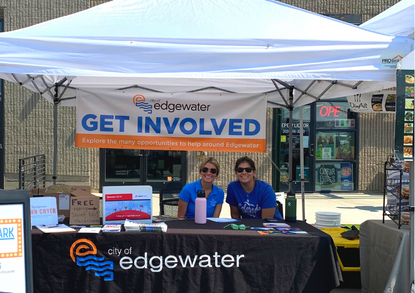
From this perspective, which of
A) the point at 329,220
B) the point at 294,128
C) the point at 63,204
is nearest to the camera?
the point at 63,204

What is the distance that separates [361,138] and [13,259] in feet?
32.9

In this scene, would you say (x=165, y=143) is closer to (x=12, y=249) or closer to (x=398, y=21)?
(x=398, y=21)

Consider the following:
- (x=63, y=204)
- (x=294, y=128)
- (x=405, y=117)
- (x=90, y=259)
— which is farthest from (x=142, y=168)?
(x=405, y=117)

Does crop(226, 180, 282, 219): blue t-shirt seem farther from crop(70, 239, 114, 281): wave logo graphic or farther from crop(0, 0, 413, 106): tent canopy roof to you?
crop(70, 239, 114, 281): wave logo graphic

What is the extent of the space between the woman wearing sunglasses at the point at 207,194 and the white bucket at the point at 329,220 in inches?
57.8

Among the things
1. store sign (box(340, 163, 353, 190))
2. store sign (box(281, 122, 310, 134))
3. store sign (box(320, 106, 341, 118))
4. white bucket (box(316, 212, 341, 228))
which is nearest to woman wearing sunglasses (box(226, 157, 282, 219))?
white bucket (box(316, 212, 341, 228))

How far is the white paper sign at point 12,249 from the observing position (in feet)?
7.16

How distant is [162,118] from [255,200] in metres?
1.80

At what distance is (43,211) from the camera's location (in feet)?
10.8

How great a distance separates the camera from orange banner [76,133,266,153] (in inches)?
208

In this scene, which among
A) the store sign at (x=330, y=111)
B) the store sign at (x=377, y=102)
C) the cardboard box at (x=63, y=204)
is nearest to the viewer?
the cardboard box at (x=63, y=204)

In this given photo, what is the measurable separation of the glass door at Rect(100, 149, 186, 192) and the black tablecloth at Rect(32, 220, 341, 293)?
7336 mm

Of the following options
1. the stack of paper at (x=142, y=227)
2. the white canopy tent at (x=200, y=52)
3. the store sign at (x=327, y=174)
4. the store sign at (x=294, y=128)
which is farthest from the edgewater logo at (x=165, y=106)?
the store sign at (x=327, y=174)

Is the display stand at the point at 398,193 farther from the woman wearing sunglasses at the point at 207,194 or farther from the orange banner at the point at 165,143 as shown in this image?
the orange banner at the point at 165,143
